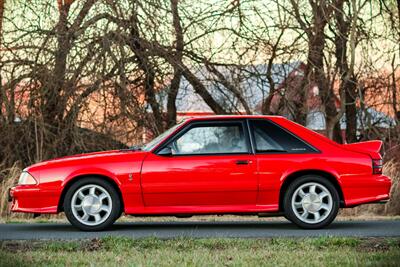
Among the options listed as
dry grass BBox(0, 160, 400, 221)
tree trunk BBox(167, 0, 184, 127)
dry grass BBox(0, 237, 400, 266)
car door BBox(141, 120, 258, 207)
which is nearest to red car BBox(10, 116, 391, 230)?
car door BBox(141, 120, 258, 207)

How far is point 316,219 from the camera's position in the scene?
35.7 ft

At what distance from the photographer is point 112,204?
1076 cm

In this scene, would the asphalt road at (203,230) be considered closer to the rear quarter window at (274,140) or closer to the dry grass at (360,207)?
the rear quarter window at (274,140)

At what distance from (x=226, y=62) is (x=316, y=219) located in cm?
885

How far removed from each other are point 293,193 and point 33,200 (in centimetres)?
329

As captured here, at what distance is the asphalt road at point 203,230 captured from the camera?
33.9 feet

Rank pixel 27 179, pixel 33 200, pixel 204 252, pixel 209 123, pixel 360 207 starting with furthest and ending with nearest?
pixel 360 207
pixel 209 123
pixel 27 179
pixel 33 200
pixel 204 252

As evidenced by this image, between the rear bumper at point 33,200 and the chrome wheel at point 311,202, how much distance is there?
305 centimetres

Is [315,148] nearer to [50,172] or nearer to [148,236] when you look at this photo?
[148,236]

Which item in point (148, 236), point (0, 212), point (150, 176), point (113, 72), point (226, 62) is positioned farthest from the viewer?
point (226, 62)

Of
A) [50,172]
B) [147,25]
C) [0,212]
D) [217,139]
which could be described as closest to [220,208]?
[217,139]

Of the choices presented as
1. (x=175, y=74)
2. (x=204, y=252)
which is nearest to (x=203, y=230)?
(x=204, y=252)

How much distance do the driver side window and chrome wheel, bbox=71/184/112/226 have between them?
3.48ft

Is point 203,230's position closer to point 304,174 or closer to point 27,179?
point 304,174
